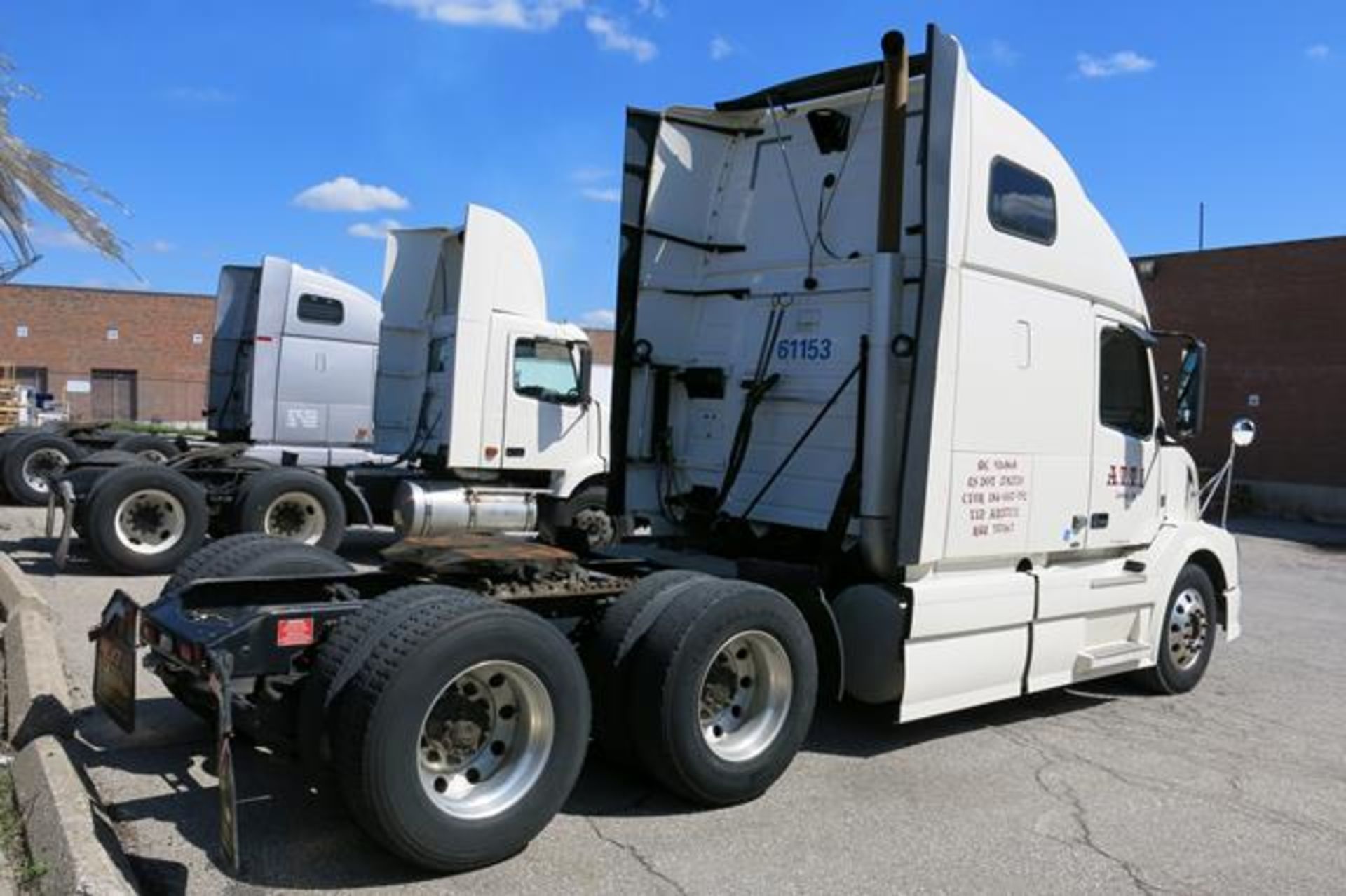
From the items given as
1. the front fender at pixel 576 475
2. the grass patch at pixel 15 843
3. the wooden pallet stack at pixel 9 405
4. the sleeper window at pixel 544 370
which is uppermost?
the sleeper window at pixel 544 370

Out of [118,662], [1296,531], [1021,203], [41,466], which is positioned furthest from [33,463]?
[1296,531]

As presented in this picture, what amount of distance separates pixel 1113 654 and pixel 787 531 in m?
2.16

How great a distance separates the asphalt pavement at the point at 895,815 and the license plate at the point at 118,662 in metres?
0.41

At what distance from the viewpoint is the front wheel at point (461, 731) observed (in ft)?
12.4

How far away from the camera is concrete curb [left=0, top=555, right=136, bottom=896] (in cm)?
347

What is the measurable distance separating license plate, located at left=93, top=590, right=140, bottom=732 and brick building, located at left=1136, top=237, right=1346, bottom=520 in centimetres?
2527

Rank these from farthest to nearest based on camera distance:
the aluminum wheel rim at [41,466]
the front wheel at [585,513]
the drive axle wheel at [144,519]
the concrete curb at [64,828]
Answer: the aluminum wheel rim at [41,466] → the front wheel at [585,513] → the drive axle wheel at [144,519] → the concrete curb at [64,828]

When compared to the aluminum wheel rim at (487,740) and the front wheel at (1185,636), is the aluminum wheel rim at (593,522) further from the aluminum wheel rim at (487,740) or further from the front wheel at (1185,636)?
the aluminum wheel rim at (487,740)

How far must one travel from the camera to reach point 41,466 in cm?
1548

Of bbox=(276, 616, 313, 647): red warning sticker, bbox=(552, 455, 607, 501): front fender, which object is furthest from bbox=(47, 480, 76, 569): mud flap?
bbox=(276, 616, 313, 647): red warning sticker

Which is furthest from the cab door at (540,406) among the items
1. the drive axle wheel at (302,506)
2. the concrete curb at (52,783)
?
the concrete curb at (52,783)

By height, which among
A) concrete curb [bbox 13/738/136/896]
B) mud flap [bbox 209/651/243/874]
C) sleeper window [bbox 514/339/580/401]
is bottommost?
concrete curb [bbox 13/738/136/896]

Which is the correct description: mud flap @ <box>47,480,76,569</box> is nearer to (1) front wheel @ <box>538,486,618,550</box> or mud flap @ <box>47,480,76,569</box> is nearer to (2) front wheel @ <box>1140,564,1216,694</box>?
(1) front wheel @ <box>538,486,618,550</box>

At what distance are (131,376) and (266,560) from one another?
54.5 metres
